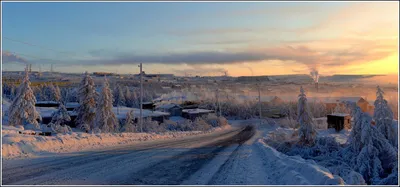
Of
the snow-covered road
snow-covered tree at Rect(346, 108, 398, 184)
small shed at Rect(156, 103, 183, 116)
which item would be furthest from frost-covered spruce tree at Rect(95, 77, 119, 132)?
small shed at Rect(156, 103, 183, 116)

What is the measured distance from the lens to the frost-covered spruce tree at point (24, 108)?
51500mm

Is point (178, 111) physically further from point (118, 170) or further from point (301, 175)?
point (301, 175)

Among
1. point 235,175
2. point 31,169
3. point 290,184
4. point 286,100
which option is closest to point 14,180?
point 31,169

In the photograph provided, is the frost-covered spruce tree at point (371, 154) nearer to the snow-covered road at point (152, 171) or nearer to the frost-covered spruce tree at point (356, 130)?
the frost-covered spruce tree at point (356, 130)

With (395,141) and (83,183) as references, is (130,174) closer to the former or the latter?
(83,183)

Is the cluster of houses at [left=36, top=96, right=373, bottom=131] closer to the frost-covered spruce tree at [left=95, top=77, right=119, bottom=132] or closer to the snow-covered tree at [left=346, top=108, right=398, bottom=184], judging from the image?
the snow-covered tree at [left=346, top=108, right=398, bottom=184]

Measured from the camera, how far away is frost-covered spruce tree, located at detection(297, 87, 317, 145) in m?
30.4

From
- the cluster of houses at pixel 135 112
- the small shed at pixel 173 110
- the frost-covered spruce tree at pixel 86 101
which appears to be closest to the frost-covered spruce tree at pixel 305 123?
the frost-covered spruce tree at pixel 86 101

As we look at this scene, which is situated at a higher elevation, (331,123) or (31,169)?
(31,169)

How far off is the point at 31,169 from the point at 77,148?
18.1 feet

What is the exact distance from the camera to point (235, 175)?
11523 millimetres

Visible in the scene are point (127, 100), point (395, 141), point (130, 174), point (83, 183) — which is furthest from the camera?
point (127, 100)

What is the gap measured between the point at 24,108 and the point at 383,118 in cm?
4968

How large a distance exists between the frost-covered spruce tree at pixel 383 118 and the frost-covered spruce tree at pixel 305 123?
6.04 m
